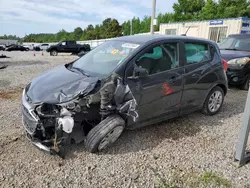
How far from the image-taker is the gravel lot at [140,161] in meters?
2.54

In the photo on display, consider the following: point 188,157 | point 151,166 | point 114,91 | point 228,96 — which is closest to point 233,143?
point 188,157

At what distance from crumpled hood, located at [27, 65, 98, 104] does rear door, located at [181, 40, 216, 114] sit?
1.73m

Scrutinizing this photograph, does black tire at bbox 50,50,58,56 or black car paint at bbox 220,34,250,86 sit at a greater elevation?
black car paint at bbox 220,34,250,86

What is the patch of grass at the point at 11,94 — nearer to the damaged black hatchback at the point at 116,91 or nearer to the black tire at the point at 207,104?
the damaged black hatchback at the point at 116,91

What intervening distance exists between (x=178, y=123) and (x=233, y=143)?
101 cm

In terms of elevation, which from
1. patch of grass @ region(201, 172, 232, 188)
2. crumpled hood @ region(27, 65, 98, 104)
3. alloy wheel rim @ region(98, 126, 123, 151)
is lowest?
patch of grass @ region(201, 172, 232, 188)

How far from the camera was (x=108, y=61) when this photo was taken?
354 centimetres

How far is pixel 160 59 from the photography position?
11.7ft

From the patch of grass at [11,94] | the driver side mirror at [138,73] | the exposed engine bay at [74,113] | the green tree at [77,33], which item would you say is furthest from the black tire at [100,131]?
the green tree at [77,33]

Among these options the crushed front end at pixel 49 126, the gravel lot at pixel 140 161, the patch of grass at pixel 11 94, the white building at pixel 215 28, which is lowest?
the gravel lot at pixel 140 161

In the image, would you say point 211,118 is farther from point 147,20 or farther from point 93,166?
point 147,20

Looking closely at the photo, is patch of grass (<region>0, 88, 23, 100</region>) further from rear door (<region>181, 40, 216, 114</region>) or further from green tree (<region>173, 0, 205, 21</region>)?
green tree (<region>173, 0, 205, 21</region>)

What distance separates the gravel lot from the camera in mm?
2543

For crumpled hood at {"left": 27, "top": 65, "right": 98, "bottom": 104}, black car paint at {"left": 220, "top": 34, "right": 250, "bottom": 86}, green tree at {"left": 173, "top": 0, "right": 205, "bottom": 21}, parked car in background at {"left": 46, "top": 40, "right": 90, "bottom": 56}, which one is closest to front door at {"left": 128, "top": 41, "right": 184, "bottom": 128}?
crumpled hood at {"left": 27, "top": 65, "right": 98, "bottom": 104}
